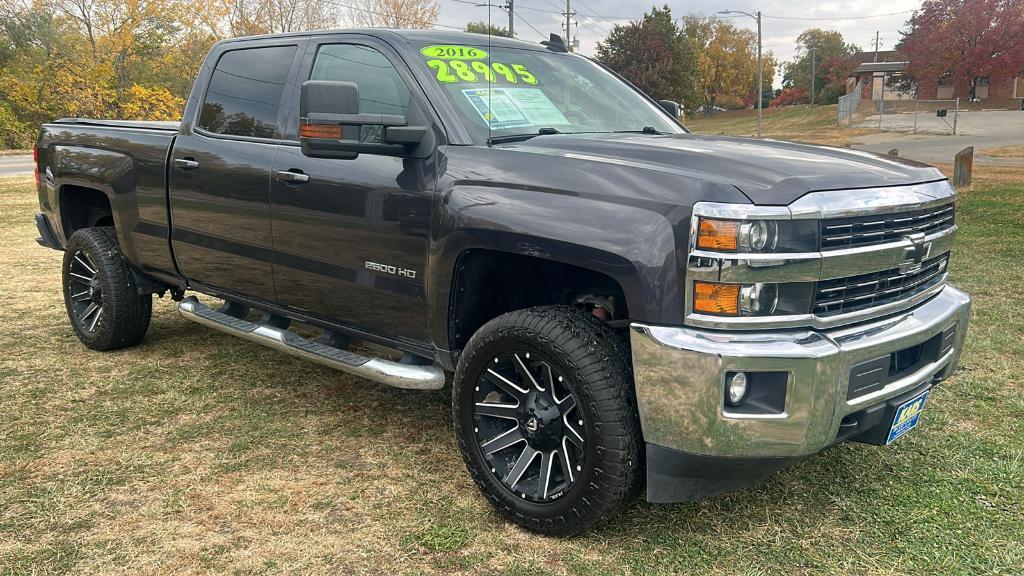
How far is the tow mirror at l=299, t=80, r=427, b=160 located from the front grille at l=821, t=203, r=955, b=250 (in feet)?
5.26

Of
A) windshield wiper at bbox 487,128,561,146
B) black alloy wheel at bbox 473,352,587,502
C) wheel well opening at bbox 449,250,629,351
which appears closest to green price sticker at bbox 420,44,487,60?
windshield wiper at bbox 487,128,561,146

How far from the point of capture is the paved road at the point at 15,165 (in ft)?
67.3

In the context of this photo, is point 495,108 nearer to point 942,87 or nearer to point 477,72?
point 477,72

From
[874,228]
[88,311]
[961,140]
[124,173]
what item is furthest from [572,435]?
[961,140]

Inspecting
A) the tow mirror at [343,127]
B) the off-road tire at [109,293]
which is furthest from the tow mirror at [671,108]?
the off-road tire at [109,293]

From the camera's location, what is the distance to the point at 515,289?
349 centimetres

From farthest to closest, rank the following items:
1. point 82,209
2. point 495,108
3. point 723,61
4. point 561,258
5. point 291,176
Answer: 1. point 723,61
2. point 82,209
3. point 291,176
4. point 495,108
5. point 561,258

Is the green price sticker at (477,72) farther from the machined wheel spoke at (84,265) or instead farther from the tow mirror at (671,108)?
the machined wheel spoke at (84,265)

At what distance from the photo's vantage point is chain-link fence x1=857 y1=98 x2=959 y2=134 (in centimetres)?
3628

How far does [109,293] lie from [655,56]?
2163 inches

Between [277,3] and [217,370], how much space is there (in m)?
30.3

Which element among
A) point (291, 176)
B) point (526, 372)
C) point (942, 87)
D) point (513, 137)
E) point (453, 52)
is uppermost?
point (942, 87)

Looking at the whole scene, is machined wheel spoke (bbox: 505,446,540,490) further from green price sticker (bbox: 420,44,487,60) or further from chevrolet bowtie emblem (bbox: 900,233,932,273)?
green price sticker (bbox: 420,44,487,60)

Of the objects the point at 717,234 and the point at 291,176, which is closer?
the point at 717,234
